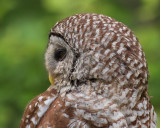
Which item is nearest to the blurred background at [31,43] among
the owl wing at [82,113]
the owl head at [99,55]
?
the owl head at [99,55]

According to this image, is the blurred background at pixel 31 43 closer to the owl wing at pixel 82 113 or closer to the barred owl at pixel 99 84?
the barred owl at pixel 99 84

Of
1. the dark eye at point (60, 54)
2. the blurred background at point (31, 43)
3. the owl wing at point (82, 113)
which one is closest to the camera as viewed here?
the owl wing at point (82, 113)

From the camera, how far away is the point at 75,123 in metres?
2.69

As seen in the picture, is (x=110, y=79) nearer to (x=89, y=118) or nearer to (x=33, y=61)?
(x=89, y=118)

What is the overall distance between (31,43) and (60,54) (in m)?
2.35

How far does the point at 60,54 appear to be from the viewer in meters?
3.11

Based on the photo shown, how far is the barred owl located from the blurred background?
7.26 feet

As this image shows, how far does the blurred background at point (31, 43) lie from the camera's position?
213 inches

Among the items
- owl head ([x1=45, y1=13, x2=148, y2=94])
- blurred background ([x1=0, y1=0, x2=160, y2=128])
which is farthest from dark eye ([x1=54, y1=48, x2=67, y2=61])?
blurred background ([x1=0, y1=0, x2=160, y2=128])

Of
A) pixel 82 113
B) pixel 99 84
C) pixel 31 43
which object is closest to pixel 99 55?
pixel 99 84

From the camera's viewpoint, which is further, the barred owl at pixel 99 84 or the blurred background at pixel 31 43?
the blurred background at pixel 31 43

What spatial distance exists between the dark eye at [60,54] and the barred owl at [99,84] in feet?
0.17

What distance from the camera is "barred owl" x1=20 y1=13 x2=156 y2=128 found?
2.70 meters

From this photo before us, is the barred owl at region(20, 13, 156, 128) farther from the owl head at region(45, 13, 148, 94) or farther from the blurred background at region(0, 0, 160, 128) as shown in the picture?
the blurred background at region(0, 0, 160, 128)
